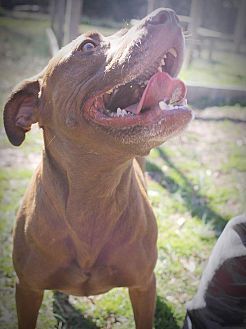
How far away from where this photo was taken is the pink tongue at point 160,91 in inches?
77.0

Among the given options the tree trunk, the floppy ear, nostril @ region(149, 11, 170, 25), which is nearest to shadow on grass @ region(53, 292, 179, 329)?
the floppy ear

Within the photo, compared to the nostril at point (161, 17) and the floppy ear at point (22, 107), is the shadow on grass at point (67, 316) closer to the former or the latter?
the floppy ear at point (22, 107)

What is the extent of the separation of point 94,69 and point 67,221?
860 mm

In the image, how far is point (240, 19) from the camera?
9773mm

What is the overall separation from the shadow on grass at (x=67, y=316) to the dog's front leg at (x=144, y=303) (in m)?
0.54

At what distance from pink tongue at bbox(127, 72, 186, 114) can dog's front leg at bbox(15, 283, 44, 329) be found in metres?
1.30

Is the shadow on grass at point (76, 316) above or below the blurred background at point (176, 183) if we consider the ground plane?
below

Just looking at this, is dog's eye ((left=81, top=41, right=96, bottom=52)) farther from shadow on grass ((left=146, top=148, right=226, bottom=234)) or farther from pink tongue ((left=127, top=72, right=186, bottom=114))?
shadow on grass ((left=146, top=148, right=226, bottom=234))

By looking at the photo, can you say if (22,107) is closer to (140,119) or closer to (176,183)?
(140,119)

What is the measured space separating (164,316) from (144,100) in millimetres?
1920

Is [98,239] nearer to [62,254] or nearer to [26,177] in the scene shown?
[62,254]

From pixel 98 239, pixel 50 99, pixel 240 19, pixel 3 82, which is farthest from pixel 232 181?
pixel 240 19

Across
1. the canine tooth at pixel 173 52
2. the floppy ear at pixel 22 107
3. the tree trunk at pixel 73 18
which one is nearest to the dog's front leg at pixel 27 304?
the floppy ear at pixel 22 107

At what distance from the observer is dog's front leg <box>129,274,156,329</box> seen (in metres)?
2.57
